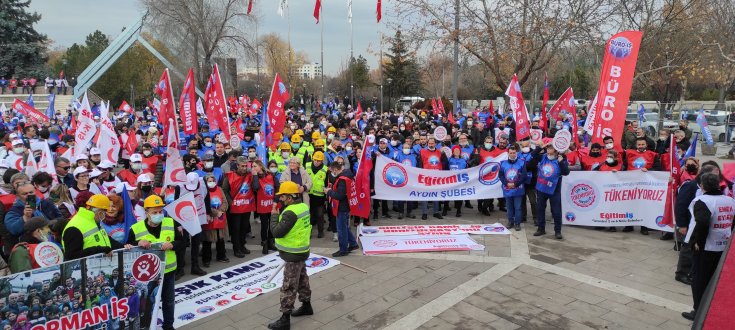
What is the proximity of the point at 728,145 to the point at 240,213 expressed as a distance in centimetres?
2409

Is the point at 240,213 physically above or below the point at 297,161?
below

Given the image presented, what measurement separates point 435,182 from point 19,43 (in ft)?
152

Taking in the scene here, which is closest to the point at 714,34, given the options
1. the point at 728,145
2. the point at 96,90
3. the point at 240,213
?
the point at 728,145

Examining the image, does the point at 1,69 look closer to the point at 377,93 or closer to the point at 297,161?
the point at 377,93

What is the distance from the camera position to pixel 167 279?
5617mm

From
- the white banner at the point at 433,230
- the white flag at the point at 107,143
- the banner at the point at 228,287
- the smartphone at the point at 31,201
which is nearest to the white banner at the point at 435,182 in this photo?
the white banner at the point at 433,230

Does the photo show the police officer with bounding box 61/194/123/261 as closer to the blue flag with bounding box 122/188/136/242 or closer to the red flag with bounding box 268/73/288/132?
the blue flag with bounding box 122/188/136/242

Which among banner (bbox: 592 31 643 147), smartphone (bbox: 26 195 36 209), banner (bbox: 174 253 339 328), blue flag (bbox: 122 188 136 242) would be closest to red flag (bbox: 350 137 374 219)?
banner (bbox: 174 253 339 328)

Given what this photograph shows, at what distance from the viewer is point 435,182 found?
35.6ft

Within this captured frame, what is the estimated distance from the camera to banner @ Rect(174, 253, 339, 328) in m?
6.60

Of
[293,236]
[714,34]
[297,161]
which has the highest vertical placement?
[714,34]

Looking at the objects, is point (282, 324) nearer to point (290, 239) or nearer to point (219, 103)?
point (290, 239)

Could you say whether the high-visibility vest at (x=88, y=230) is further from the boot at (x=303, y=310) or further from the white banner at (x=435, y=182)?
the white banner at (x=435, y=182)

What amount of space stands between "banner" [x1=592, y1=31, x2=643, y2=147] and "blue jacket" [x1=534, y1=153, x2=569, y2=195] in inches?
74.7
